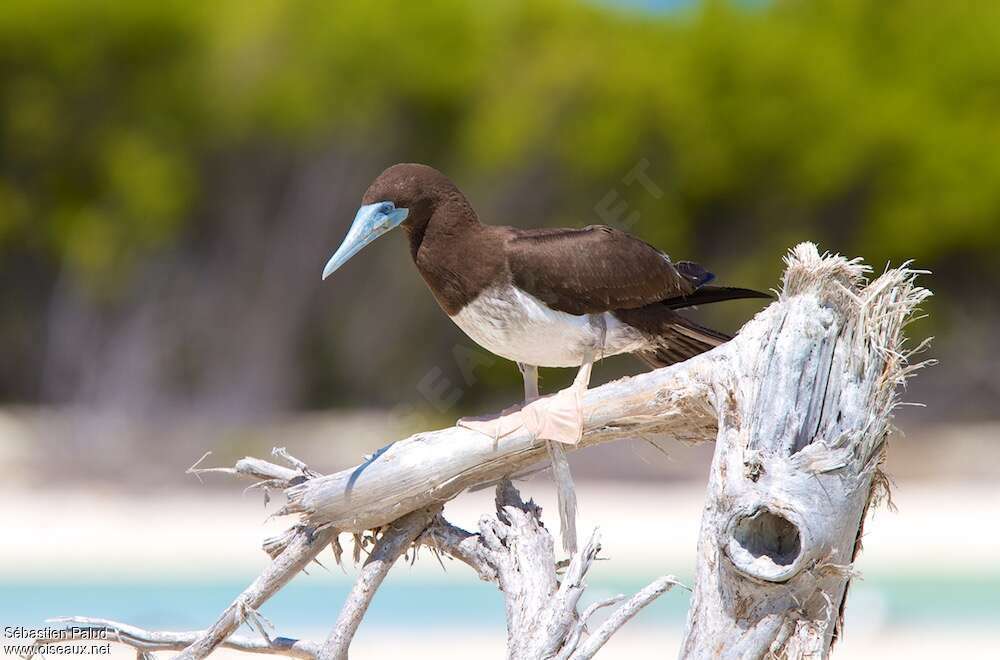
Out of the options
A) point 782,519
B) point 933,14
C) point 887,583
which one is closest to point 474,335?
point 782,519

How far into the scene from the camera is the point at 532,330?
395 centimetres

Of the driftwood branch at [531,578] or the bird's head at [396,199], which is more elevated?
the bird's head at [396,199]

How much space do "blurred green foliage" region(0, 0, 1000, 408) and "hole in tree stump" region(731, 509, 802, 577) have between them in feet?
44.2

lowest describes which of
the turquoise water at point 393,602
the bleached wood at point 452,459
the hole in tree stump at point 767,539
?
the hole in tree stump at point 767,539

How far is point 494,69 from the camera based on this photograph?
17.8 m

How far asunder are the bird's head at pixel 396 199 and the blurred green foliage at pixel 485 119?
12.7 m

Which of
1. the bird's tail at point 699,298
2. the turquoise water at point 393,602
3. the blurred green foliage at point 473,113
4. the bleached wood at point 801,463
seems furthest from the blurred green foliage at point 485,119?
the bleached wood at point 801,463

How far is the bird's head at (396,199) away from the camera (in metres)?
3.71

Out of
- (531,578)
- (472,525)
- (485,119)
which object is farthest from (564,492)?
(485,119)

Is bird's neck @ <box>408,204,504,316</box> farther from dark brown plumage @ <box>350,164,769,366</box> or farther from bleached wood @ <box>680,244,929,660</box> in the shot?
bleached wood @ <box>680,244,929,660</box>

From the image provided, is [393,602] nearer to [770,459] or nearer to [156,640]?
[156,640]

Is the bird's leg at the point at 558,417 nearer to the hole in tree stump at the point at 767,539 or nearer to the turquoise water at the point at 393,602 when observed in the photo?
the hole in tree stump at the point at 767,539

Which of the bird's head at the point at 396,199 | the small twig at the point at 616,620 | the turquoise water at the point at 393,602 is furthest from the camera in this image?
the turquoise water at the point at 393,602

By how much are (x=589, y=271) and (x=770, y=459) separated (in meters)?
1.22
